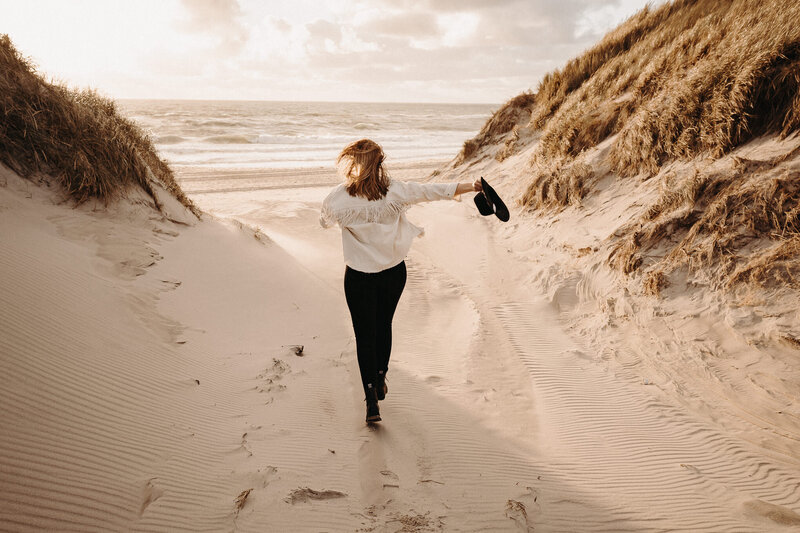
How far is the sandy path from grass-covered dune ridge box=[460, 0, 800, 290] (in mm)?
1821

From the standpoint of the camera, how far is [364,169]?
287 cm

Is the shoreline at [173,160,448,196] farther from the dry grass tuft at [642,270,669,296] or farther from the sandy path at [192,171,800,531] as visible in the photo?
the dry grass tuft at [642,270,669,296]

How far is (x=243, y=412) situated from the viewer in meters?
3.27

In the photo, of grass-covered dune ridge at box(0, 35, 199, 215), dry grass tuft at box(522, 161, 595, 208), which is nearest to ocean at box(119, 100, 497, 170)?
dry grass tuft at box(522, 161, 595, 208)

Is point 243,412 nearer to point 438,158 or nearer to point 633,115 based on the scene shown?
point 633,115

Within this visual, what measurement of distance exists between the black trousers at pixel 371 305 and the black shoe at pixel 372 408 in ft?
0.26

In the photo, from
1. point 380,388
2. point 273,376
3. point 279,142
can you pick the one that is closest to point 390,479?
point 380,388

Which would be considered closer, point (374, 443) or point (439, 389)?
point (374, 443)

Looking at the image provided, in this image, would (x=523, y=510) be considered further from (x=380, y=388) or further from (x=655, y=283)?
(x=655, y=283)

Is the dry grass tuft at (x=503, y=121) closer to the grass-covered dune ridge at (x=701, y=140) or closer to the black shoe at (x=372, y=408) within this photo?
the grass-covered dune ridge at (x=701, y=140)

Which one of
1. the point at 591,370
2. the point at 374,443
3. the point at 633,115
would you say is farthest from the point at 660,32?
the point at 374,443

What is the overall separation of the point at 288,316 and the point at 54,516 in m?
3.28

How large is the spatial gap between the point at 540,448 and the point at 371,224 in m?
2.15

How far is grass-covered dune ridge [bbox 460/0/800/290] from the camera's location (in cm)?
451
